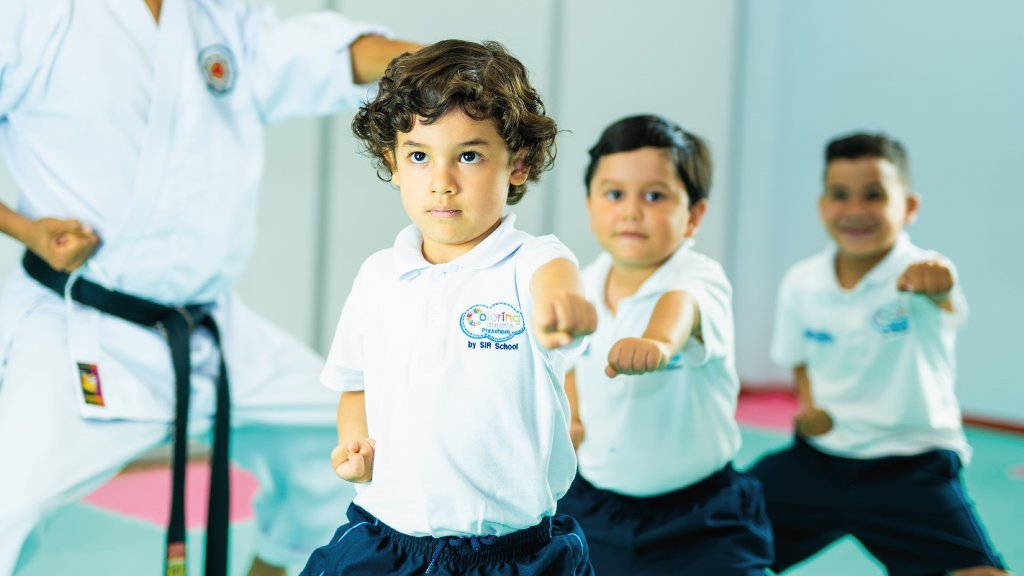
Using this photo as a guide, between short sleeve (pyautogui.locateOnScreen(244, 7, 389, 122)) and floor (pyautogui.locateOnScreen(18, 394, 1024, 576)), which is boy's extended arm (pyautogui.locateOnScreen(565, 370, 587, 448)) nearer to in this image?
short sleeve (pyautogui.locateOnScreen(244, 7, 389, 122))

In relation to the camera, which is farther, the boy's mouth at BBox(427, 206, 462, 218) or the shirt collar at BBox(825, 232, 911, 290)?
the shirt collar at BBox(825, 232, 911, 290)

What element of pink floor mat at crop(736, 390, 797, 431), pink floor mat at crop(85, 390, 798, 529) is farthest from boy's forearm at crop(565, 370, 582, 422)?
pink floor mat at crop(736, 390, 797, 431)

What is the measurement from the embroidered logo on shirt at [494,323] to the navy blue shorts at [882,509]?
5.01ft

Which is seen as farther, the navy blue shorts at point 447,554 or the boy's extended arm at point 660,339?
the boy's extended arm at point 660,339

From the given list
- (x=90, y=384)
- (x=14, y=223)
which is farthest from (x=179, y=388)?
(x=14, y=223)

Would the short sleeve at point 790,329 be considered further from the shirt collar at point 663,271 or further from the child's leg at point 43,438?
the child's leg at point 43,438

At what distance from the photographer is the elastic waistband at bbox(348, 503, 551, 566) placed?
155cm

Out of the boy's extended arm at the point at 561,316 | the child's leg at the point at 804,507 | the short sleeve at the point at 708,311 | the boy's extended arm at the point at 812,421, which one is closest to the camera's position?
the boy's extended arm at the point at 561,316

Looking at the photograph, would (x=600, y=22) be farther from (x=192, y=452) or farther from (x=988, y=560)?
(x=988, y=560)

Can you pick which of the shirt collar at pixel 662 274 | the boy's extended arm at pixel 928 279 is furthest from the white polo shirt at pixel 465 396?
the boy's extended arm at pixel 928 279

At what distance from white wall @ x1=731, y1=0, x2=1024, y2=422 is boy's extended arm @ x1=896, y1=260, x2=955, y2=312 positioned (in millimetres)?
3599

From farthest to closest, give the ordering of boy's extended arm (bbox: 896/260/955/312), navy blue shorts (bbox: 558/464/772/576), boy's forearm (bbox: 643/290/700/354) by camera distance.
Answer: boy's extended arm (bbox: 896/260/955/312)
navy blue shorts (bbox: 558/464/772/576)
boy's forearm (bbox: 643/290/700/354)

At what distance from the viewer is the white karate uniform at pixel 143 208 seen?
6.88 ft

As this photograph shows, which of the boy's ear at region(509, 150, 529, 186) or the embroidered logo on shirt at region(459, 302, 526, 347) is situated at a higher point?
the boy's ear at region(509, 150, 529, 186)
